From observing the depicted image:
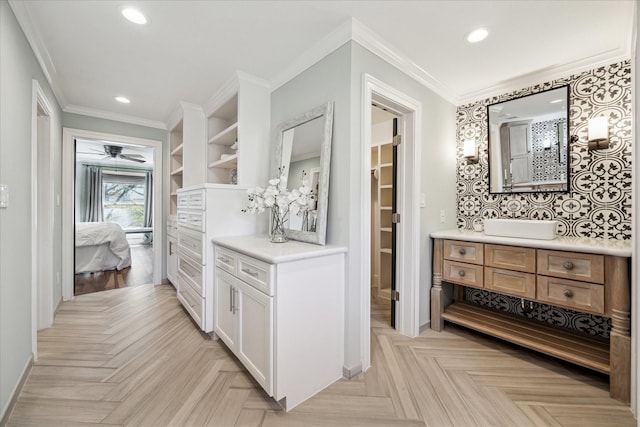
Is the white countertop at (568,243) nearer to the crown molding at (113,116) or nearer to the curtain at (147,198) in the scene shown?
the crown molding at (113,116)

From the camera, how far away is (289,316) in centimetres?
150

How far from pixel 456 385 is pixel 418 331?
664 mm

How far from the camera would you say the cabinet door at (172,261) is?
137 inches

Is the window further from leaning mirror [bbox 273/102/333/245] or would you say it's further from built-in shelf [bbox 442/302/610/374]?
built-in shelf [bbox 442/302/610/374]

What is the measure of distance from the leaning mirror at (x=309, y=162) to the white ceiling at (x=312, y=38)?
472mm

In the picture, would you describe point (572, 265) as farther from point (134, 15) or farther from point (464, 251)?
point (134, 15)

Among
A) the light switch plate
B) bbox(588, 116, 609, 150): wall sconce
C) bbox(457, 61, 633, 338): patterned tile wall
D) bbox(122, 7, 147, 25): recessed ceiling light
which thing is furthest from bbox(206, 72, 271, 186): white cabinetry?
bbox(588, 116, 609, 150): wall sconce

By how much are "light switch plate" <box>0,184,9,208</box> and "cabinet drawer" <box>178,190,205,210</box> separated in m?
1.06

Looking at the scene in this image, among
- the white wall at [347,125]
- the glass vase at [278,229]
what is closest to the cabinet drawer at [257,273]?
the glass vase at [278,229]

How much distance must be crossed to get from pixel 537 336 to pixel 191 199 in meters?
3.02

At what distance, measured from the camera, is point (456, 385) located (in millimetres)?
1739

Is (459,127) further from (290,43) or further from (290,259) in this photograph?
(290,259)

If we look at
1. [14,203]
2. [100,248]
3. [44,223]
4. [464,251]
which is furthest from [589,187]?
[100,248]

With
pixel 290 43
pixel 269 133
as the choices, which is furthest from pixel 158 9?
pixel 269 133
